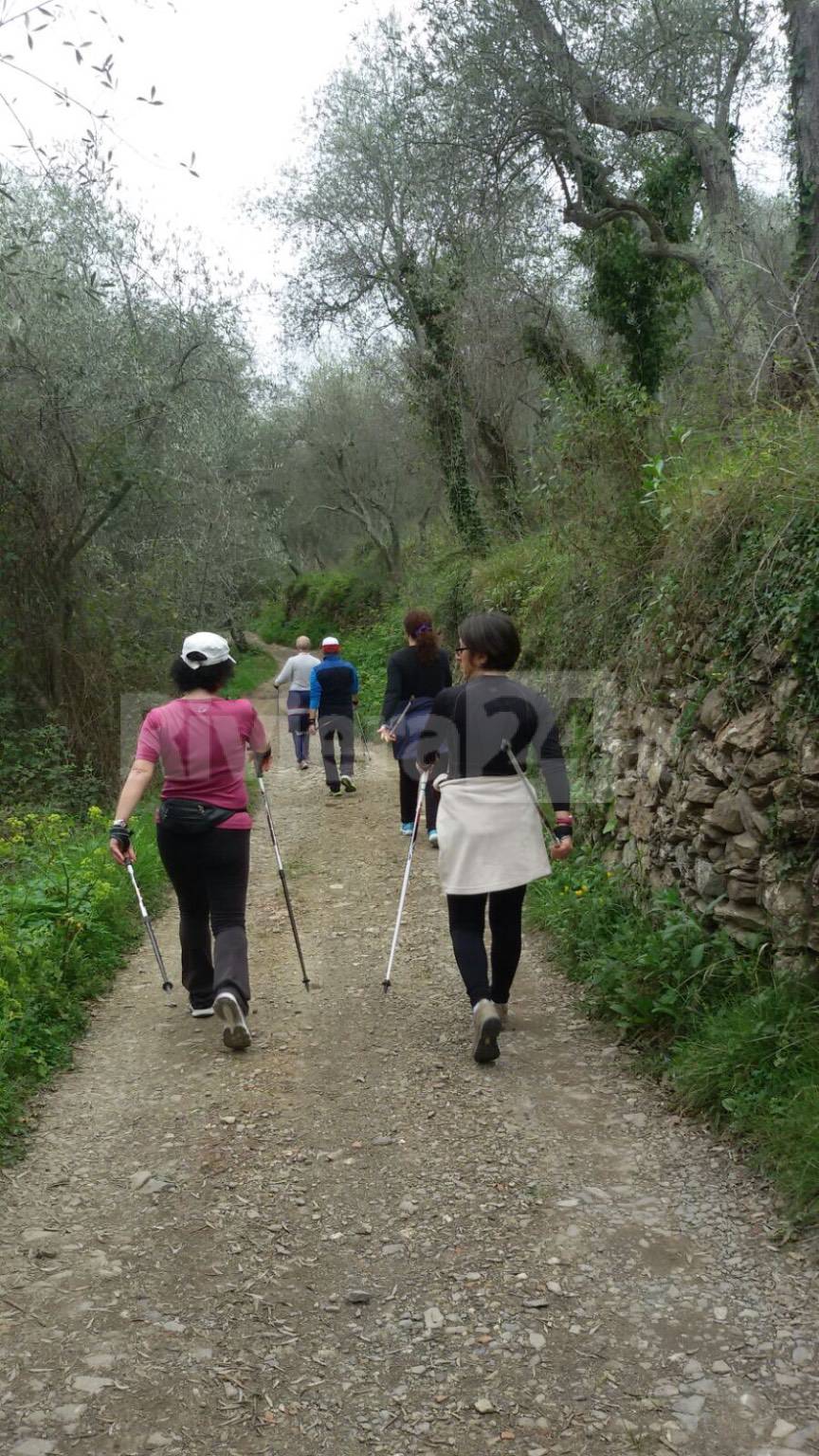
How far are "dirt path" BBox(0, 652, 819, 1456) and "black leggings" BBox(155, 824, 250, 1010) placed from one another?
490 mm

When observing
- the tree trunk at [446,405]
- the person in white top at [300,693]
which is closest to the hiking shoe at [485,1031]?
the person in white top at [300,693]

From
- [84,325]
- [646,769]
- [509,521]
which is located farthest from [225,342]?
[646,769]

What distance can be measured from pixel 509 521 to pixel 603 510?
28.5 ft

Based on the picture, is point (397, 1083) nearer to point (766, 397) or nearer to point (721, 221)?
point (766, 397)

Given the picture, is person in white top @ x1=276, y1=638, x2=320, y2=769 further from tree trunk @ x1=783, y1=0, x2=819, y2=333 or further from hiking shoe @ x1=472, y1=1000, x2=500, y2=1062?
hiking shoe @ x1=472, y1=1000, x2=500, y2=1062

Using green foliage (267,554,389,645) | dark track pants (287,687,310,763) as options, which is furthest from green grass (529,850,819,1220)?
green foliage (267,554,389,645)

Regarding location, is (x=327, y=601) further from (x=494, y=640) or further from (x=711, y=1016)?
(x=711, y=1016)

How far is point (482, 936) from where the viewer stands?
5.32 meters

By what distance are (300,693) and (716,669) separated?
1009 cm

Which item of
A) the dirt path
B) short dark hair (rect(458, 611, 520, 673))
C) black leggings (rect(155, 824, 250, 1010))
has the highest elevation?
short dark hair (rect(458, 611, 520, 673))

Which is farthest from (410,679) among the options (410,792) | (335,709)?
(335,709)

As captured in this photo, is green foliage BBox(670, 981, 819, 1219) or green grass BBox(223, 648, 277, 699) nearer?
green foliage BBox(670, 981, 819, 1219)

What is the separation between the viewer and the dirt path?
2869mm

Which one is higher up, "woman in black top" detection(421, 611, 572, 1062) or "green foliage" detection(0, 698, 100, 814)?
"woman in black top" detection(421, 611, 572, 1062)
